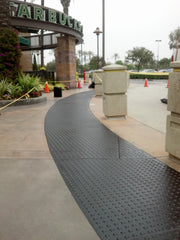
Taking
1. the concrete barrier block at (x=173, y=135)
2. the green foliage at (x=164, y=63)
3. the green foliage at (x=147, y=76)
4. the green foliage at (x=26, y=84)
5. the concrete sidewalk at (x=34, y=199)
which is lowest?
the concrete sidewalk at (x=34, y=199)

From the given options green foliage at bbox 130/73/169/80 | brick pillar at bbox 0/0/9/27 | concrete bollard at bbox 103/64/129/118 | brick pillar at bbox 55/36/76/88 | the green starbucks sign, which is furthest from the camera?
green foliage at bbox 130/73/169/80

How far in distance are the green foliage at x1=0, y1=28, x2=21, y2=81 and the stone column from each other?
9.01 meters

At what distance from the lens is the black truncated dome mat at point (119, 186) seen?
2.24 m

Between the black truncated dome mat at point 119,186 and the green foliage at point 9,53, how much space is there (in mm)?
6793

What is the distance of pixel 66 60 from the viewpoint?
18469mm

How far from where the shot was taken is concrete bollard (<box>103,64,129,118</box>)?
645 cm

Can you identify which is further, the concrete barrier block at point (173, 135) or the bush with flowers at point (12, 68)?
the bush with flowers at point (12, 68)

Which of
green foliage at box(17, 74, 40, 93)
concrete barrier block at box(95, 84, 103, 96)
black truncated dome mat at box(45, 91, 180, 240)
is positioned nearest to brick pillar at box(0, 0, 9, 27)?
green foliage at box(17, 74, 40, 93)

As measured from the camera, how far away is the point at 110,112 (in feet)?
22.4

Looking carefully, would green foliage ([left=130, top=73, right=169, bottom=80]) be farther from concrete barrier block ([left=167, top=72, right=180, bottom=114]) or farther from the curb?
concrete barrier block ([left=167, top=72, right=180, bottom=114])

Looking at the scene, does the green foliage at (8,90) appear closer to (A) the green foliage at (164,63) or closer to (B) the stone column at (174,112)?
(B) the stone column at (174,112)

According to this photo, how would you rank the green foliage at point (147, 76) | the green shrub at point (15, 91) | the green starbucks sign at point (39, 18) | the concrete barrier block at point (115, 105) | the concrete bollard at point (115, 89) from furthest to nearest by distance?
the green foliage at point (147, 76) → the green starbucks sign at point (39, 18) → the green shrub at point (15, 91) → the concrete barrier block at point (115, 105) → the concrete bollard at point (115, 89)

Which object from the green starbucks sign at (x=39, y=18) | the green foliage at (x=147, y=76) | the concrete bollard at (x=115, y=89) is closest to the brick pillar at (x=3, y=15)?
the green starbucks sign at (x=39, y=18)

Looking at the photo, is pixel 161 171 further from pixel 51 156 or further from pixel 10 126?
pixel 10 126
